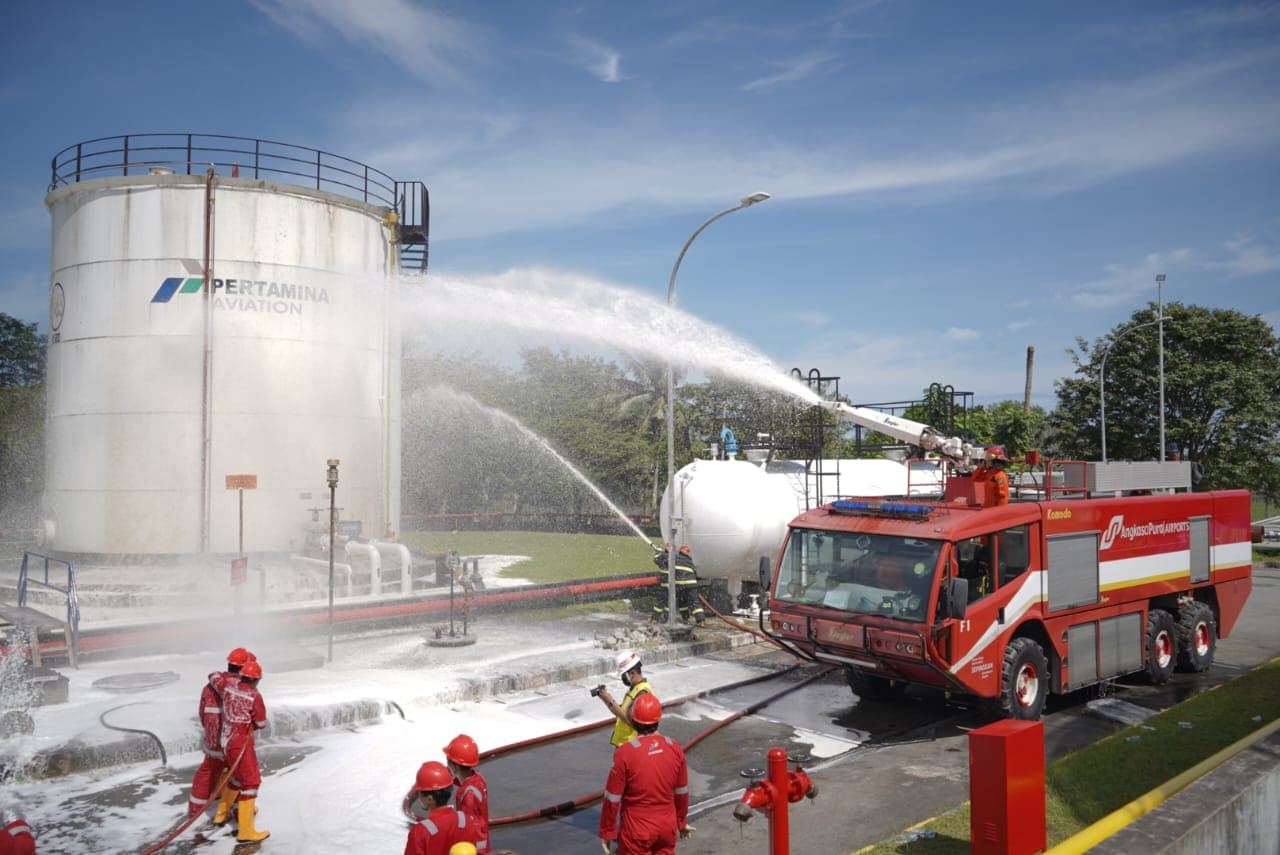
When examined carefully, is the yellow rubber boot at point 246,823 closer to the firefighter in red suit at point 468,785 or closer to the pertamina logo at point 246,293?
the firefighter in red suit at point 468,785

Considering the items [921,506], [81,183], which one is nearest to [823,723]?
[921,506]

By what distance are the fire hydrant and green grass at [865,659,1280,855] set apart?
144cm

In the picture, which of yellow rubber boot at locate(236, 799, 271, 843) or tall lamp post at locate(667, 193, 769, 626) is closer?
yellow rubber boot at locate(236, 799, 271, 843)

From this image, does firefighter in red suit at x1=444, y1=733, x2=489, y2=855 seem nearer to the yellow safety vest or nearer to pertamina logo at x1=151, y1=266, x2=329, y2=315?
the yellow safety vest

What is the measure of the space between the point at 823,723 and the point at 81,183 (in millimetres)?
20083

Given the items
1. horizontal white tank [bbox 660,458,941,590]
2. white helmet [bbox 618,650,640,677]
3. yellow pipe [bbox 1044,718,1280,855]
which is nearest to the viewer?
yellow pipe [bbox 1044,718,1280,855]

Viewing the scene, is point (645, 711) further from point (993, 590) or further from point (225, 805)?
point (993, 590)

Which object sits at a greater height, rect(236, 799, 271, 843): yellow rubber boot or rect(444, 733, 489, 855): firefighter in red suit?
rect(444, 733, 489, 855): firefighter in red suit

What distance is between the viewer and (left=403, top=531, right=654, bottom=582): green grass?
27.0 meters

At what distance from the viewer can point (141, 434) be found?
65.1 feet

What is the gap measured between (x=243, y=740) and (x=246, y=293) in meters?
14.8

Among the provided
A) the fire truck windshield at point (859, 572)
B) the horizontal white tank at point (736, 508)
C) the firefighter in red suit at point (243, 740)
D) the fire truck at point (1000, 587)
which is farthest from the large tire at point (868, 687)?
the firefighter in red suit at point (243, 740)

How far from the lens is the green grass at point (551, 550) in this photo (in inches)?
1064

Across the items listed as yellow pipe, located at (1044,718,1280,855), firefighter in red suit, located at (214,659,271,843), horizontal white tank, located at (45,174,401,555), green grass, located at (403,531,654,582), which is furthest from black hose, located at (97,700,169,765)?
green grass, located at (403,531,654,582)
